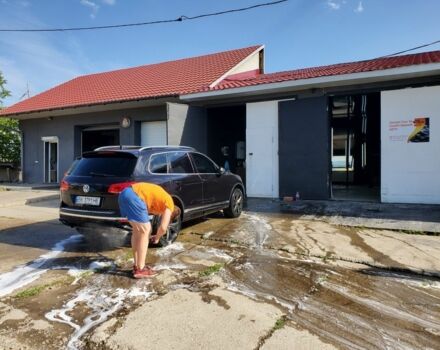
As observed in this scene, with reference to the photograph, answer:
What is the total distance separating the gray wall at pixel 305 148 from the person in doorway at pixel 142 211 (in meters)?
7.26

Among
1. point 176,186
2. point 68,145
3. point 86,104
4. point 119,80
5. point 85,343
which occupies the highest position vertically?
point 119,80

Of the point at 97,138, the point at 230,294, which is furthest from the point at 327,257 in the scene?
the point at 97,138

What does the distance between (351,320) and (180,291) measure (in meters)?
1.77

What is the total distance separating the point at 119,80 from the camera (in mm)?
18188

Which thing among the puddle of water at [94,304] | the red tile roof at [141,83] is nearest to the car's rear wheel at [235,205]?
the puddle of water at [94,304]

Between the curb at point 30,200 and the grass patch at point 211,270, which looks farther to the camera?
the curb at point 30,200

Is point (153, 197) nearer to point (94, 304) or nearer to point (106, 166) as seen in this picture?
point (94, 304)

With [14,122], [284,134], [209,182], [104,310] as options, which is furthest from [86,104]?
[104,310]

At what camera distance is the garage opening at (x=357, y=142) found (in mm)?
16141

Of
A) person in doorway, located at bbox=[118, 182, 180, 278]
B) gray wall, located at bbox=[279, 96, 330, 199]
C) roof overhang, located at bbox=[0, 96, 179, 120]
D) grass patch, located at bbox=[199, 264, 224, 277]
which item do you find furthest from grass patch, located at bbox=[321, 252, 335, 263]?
roof overhang, located at bbox=[0, 96, 179, 120]

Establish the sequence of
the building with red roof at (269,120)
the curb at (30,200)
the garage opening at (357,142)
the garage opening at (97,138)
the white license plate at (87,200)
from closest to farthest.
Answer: the white license plate at (87,200) < the building with red roof at (269,120) < the curb at (30,200) < the garage opening at (357,142) < the garage opening at (97,138)

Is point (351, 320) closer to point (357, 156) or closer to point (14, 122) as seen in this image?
point (357, 156)

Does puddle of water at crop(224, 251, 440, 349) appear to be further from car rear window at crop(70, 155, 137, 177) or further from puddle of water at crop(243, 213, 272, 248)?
car rear window at crop(70, 155, 137, 177)

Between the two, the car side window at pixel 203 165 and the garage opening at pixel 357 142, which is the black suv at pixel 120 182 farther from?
the garage opening at pixel 357 142
